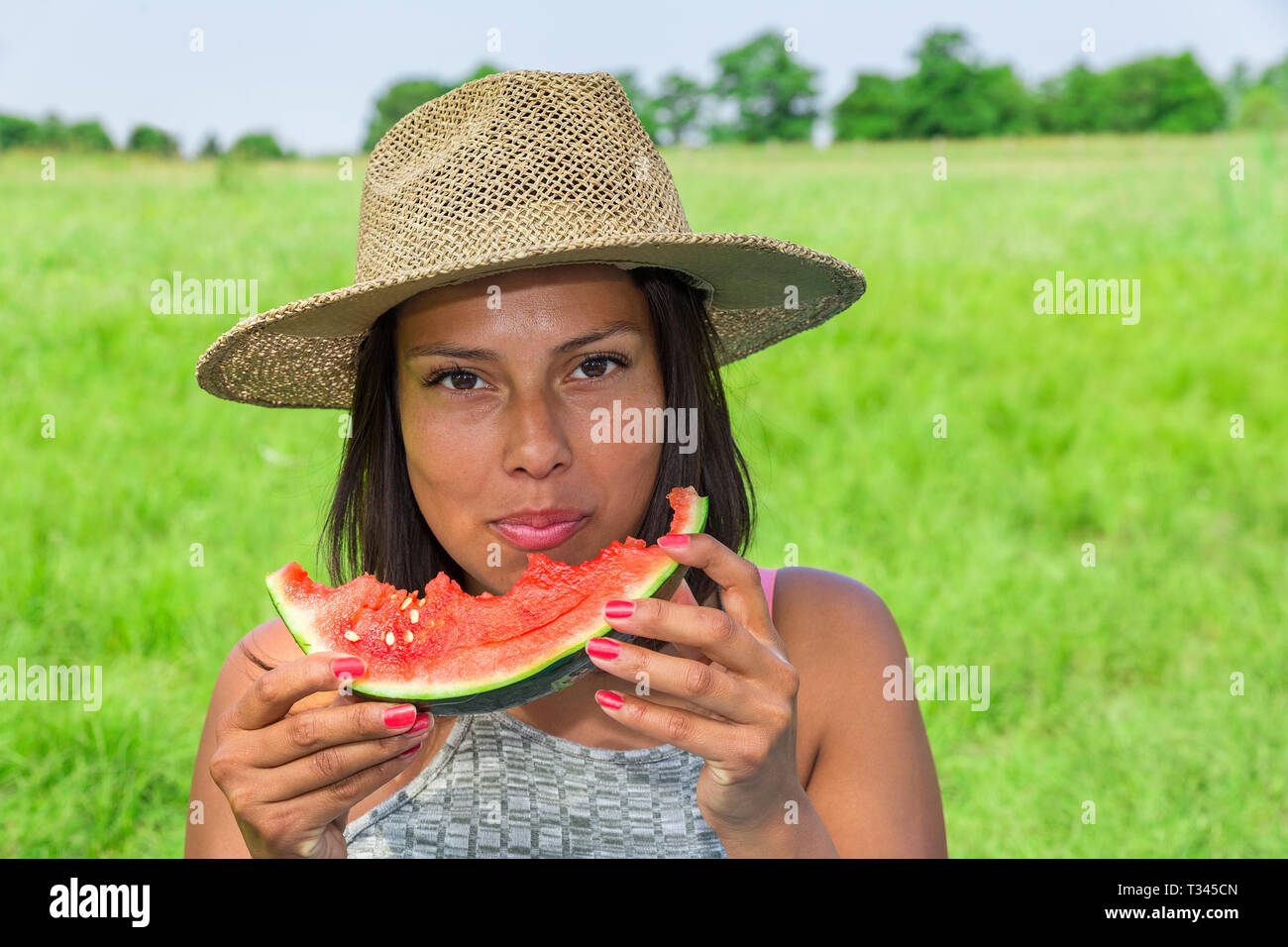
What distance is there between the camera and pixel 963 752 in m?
4.30

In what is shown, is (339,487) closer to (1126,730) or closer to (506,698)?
(506,698)

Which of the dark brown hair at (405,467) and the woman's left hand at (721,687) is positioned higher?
the dark brown hair at (405,467)

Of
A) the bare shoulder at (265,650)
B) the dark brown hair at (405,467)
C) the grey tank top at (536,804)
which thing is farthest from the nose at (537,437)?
the bare shoulder at (265,650)

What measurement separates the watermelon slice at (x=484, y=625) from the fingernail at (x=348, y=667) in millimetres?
111

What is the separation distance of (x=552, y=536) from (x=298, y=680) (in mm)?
501

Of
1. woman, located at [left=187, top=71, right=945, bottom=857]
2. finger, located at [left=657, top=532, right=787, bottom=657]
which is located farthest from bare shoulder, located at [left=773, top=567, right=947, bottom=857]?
finger, located at [left=657, top=532, right=787, bottom=657]

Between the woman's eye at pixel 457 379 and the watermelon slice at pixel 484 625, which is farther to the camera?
the woman's eye at pixel 457 379

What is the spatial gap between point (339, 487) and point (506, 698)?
34.6 inches

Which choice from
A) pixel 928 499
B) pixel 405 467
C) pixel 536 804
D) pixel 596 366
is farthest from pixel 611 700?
pixel 928 499

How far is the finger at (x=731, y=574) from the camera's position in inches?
63.5

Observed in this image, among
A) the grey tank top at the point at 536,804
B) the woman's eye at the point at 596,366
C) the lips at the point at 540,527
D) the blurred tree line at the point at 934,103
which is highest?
the blurred tree line at the point at 934,103

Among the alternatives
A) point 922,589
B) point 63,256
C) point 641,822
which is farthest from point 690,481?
point 63,256

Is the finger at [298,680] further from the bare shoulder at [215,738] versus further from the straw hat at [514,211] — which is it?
the straw hat at [514,211]

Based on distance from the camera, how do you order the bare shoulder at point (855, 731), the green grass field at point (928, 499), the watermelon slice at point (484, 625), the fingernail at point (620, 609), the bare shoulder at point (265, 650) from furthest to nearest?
the green grass field at point (928, 499) < the bare shoulder at point (265, 650) < the bare shoulder at point (855, 731) < the watermelon slice at point (484, 625) < the fingernail at point (620, 609)
